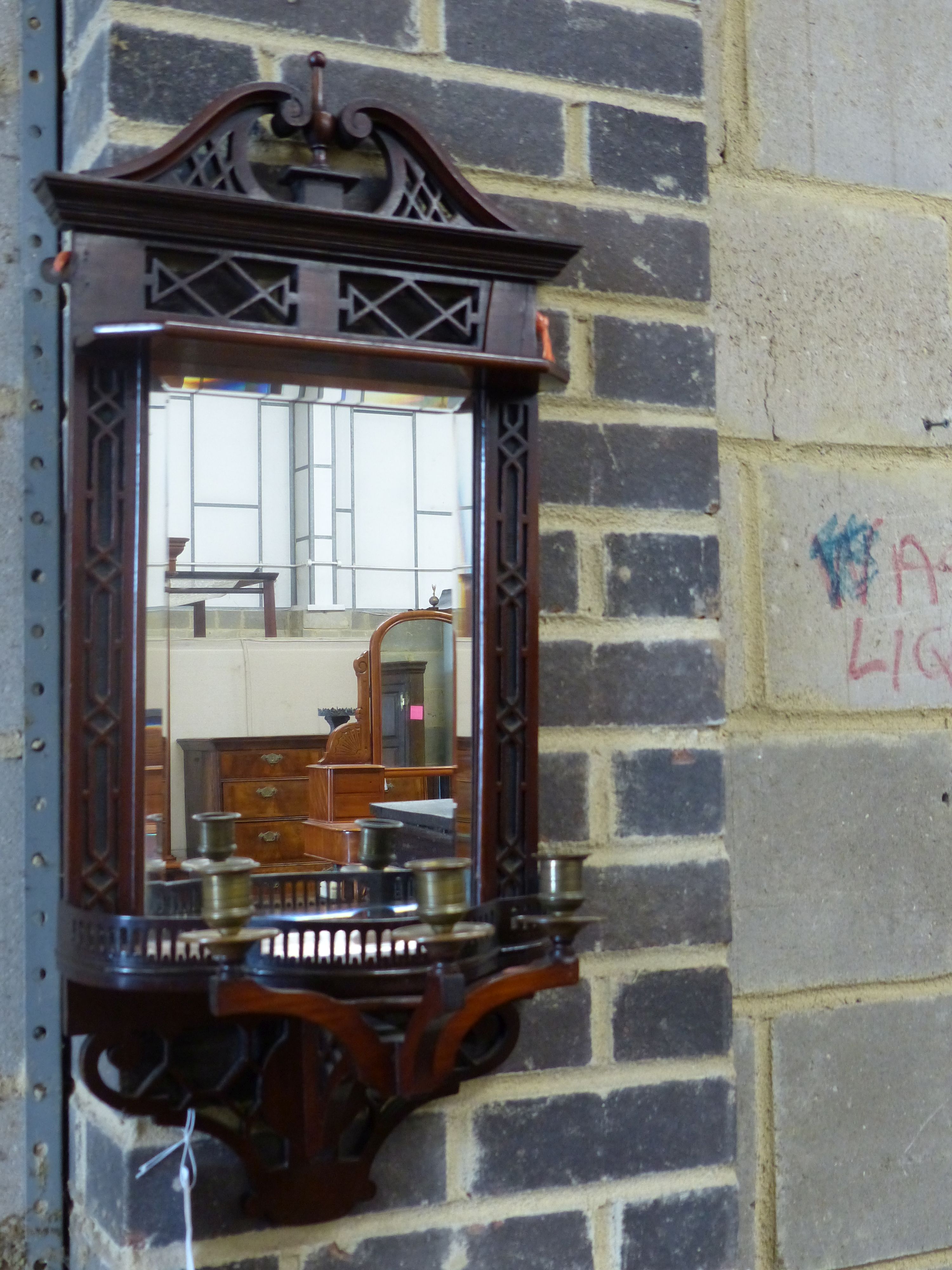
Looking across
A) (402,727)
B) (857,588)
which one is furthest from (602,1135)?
(857,588)

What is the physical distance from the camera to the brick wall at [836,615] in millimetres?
1294

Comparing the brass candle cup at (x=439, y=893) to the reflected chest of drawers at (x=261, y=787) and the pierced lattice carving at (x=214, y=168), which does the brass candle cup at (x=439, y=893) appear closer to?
the reflected chest of drawers at (x=261, y=787)

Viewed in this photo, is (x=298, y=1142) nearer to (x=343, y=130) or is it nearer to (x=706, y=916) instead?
(x=706, y=916)

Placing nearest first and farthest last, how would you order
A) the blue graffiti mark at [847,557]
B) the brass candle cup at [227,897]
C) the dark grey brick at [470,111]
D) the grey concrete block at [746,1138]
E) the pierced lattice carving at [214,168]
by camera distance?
the brass candle cup at [227,897] → the pierced lattice carving at [214,168] → the dark grey brick at [470,111] → the grey concrete block at [746,1138] → the blue graffiti mark at [847,557]

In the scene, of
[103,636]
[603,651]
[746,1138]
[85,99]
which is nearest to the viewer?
[103,636]

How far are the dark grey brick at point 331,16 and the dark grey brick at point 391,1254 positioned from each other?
975mm

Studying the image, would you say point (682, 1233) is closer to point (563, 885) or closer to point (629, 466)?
point (563, 885)

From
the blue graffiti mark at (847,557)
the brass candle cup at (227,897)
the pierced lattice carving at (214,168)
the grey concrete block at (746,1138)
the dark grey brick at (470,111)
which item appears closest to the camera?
the brass candle cup at (227,897)

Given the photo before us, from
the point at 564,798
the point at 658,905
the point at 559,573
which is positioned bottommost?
the point at 658,905

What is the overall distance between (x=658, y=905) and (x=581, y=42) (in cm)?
80

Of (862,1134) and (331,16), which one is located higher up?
(331,16)

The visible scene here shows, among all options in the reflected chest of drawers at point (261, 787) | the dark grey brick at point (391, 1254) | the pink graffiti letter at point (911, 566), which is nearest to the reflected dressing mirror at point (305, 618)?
the reflected chest of drawers at point (261, 787)

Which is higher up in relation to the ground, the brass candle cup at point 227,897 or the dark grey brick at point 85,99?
the dark grey brick at point 85,99

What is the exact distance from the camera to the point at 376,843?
40.5 inches
